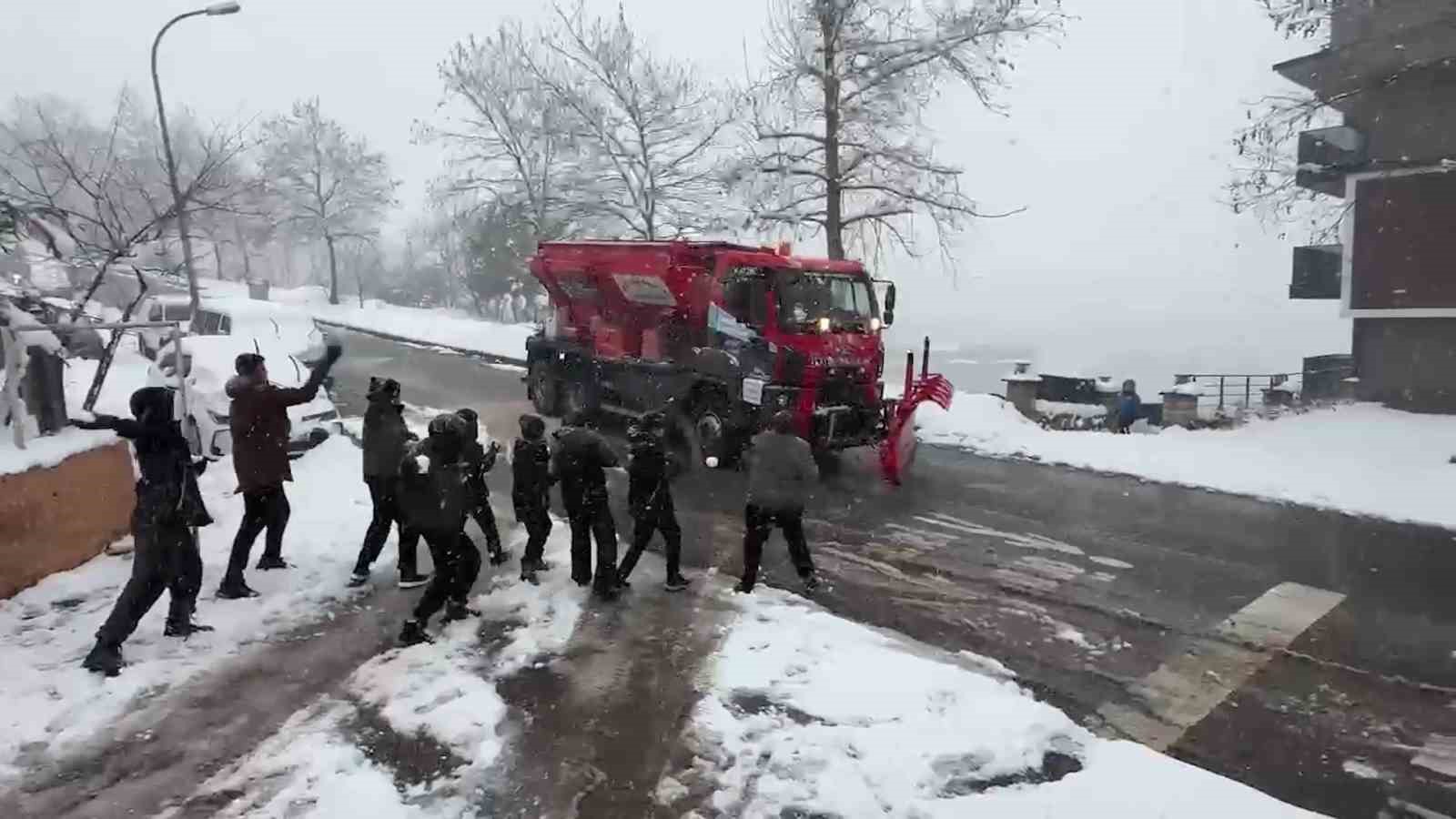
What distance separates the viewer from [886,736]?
4785 mm

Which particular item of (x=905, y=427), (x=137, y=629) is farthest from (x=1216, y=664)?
(x=137, y=629)

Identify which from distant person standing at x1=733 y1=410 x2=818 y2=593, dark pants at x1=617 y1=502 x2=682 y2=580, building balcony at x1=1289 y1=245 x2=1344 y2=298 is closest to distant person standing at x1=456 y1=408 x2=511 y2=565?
dark pants at x1=617 y1=502 x2=682 y2=580

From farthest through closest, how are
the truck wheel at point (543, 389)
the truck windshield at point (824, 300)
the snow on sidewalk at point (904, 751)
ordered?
1. the truck wheel at point (543, 389)
2. the truck windshield at point (824, 300)
3. the snow on sidewalk at point (904, 751)

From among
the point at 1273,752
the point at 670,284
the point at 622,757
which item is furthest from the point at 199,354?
the point at 1273,752

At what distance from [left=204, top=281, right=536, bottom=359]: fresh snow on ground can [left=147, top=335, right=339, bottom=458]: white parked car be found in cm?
1179

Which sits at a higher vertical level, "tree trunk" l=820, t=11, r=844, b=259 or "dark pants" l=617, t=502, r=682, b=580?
"tree trunk" l=820, t=11, r=844, b=259

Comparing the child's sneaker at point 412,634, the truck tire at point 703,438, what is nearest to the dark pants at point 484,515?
the child's sneaker at point 412,634

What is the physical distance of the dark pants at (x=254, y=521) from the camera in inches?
270

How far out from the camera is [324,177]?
47.2m

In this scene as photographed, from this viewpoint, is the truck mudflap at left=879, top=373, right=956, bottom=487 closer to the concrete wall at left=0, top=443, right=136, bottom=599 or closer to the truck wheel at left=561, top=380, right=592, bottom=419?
the truck wheel at left=561, top=380, right=592, bottom=419

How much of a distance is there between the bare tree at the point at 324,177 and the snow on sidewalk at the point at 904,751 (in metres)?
43.6

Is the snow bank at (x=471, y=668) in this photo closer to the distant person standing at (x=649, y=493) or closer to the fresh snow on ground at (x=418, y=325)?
the distant person standing at (x=649, y=493)

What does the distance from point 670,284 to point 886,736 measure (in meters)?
8.32

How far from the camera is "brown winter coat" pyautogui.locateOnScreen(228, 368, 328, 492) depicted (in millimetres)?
6820
